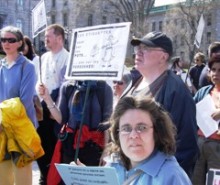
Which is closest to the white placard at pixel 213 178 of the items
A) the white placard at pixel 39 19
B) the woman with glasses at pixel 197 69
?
the white placard at pixel 39 19

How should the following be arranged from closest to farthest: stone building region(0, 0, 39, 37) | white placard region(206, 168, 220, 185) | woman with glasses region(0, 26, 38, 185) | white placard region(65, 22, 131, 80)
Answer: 1. white placard region(65, 22, 131, 80)
2. white placard region(206, 168, 220, 185)
3. woman with glasses region(0, 26, 38, 185)
4. stone building region(0, 0, 39, 37)

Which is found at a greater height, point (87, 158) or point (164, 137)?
point (164, 137)

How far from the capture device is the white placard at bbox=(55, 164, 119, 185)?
7.07ft

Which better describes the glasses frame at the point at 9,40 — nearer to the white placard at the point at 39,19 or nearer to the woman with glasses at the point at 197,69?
→ the white placard at the point at 39,19

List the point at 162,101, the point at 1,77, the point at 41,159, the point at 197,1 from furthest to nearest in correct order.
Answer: the point at 197,1 → the point at 41,159 → the point at 1,77 → the point at 162,101

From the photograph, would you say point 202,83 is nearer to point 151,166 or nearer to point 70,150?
point 70,150

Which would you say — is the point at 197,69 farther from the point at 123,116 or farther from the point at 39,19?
the point at 123,116

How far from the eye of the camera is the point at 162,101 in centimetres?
304

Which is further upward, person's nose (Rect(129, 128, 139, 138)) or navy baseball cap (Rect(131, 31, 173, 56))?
navy baseball cap (Rect(131, 31, 173, 56))

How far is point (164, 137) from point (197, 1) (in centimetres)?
5449

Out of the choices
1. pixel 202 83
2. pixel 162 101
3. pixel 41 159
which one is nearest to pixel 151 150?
pixel 162 101

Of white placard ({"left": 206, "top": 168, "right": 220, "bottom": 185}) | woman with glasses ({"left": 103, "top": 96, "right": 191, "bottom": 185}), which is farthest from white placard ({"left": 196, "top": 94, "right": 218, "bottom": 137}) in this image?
woman with glasses ({"left": 103, "top": 96, "right": 191, "bottom": 185})

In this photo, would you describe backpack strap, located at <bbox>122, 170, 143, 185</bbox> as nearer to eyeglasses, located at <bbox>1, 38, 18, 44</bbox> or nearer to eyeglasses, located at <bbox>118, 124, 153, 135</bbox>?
eyeglasses, located at <bbox>118, 124, 153, 135</bbox>

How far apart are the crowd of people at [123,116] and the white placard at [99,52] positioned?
20cm
